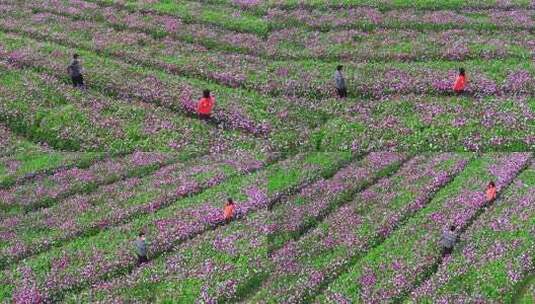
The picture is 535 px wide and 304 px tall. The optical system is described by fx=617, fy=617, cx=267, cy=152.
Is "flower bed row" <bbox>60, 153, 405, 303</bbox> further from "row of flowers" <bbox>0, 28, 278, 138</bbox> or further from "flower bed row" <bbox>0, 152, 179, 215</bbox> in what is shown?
"flower bed row" <bbox>0, 152, 179, 215</bbox>

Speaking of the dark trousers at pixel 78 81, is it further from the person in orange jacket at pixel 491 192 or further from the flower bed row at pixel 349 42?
the person in orange jacket at pixel 491 192

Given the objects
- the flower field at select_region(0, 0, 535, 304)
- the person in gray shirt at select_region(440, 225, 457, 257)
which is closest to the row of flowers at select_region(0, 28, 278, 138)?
the flower field at select_region(0, 0, 535, 304)

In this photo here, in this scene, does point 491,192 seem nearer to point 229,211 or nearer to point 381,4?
point 229,211

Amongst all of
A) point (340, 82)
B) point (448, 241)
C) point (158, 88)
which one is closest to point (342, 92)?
point (340, 82)

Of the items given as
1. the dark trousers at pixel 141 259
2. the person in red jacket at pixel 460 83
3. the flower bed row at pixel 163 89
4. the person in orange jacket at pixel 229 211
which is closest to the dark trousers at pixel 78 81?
the flower bed row at pixel 163 89

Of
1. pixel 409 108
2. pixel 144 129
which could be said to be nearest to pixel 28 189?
pixel 144 129

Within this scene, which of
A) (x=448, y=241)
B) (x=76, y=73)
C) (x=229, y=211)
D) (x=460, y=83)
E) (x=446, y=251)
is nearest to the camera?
(x=448, y=241)

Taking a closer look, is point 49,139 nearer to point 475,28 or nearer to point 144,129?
point 144,129
